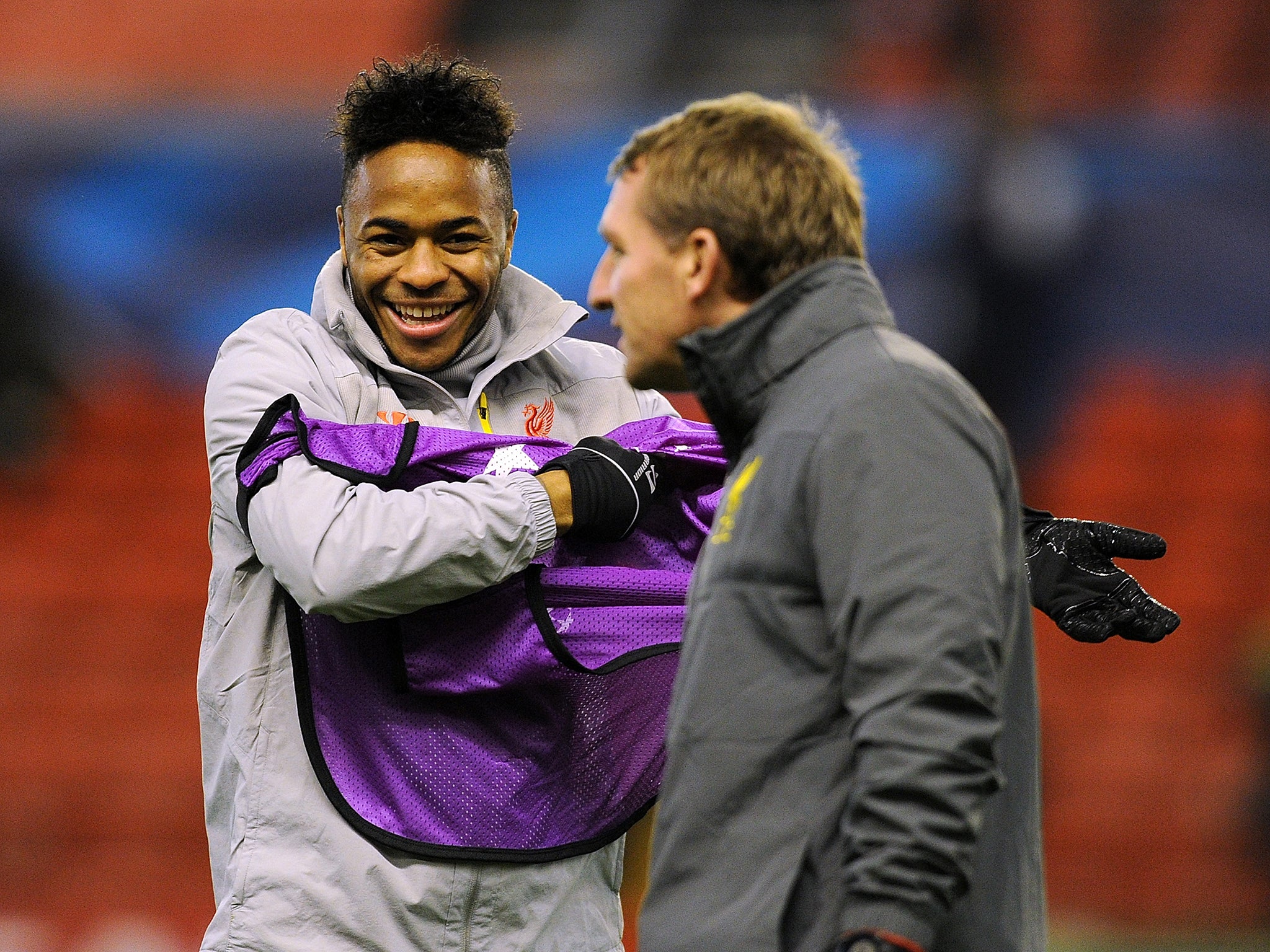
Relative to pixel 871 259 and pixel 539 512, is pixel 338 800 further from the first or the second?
pixel 871 259

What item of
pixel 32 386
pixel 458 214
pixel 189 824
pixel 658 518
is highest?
pixel 458 214

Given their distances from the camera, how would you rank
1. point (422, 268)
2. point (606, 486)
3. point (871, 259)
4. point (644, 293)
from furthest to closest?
point (871, 259) < point (422, 268) < point (606, 486) < point (644, 293)

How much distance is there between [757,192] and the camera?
4.60 ft

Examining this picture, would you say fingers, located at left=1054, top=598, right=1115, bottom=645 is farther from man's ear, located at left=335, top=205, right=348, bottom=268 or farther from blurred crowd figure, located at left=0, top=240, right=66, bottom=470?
blurred crowd figure, located at left=0, top=240, right=66, bottom=470

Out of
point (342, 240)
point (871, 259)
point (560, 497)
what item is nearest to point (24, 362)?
point (871, 259)

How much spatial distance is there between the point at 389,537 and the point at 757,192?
1.91ft

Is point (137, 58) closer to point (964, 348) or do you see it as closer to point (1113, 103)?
point (964, 348)

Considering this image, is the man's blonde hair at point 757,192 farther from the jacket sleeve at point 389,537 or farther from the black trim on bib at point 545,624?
the black trim on bib at point 545,624

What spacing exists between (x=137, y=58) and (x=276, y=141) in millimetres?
551

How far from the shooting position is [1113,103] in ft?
19.0

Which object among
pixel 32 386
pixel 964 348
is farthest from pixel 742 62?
pixel 32 386

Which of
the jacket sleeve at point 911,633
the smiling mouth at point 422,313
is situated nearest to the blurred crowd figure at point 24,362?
the smiling mouth at point 422,313

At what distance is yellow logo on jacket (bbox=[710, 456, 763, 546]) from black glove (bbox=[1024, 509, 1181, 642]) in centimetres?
55

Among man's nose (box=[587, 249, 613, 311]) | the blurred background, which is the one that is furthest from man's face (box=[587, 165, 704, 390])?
the blurred background
